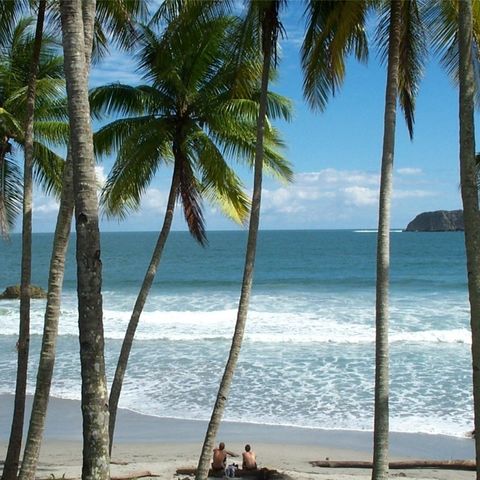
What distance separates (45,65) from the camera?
13.4 metres

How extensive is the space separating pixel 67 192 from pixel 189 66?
4.43 metres

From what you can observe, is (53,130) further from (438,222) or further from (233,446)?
(438,222)

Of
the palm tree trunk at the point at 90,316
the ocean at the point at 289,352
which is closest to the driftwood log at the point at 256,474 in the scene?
the ocean at the point at 289,352

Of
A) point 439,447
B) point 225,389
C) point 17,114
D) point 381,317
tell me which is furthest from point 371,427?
point 17,114

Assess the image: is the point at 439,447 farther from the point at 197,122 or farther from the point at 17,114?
the point at 17,114

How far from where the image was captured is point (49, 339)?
8.21 metres

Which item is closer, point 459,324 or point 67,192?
point 67,192

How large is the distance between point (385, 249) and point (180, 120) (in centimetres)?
475

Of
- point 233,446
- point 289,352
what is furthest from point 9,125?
point 289,352

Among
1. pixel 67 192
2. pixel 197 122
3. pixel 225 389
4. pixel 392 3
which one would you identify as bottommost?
pixel 225 389

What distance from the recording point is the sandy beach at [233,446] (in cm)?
1338

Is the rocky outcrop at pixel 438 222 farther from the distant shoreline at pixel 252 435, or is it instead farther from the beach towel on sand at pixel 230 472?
the beach towel on sand at pixel 230 472

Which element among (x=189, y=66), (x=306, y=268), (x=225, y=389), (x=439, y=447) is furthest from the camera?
(x=306, y=268)

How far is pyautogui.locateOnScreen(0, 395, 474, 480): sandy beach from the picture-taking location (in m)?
13.4
